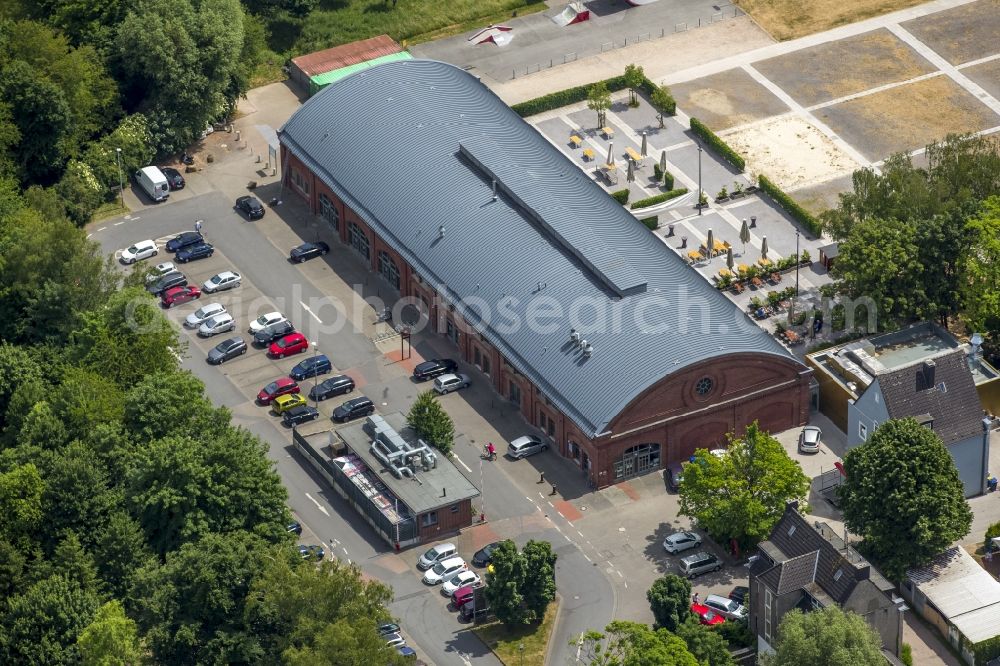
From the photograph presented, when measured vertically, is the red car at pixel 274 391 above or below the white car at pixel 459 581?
above

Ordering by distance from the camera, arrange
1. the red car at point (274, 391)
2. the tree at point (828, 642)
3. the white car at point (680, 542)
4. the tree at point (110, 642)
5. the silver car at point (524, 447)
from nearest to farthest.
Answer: the tree at point (828, 642) → the tree at point (110, 642) → the white car at point (680, 542) → the silver car at point (524, 447) → the red car at point (274, 391)

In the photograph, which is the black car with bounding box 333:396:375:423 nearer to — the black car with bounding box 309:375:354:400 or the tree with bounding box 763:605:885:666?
the black car with bounding box 309:375:354:400

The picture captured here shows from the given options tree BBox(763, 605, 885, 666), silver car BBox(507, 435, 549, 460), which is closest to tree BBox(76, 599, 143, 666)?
silver car BBox(507, 435, 549, 460)

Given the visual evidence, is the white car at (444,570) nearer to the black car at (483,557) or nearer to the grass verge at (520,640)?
the black car at (483,557)

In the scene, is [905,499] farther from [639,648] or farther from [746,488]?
[639,648]

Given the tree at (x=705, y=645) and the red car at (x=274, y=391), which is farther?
the red car at (x=274, y=391)

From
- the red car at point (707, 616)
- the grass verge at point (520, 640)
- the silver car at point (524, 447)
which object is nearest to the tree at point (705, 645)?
the red car at point (707, 616)

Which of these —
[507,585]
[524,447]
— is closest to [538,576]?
[507,585]
